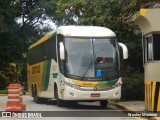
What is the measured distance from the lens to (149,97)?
16.3m

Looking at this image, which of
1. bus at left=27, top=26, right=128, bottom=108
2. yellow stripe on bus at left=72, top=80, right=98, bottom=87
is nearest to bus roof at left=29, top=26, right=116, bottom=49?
bus at left=27, top=26, right=128, bottom=108

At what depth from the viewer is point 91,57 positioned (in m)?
18.6

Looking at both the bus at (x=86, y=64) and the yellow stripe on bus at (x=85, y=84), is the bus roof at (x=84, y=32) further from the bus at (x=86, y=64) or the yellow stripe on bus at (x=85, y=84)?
the yellow stripe on bus at (x=85, y=84)

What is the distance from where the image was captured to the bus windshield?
18.4m

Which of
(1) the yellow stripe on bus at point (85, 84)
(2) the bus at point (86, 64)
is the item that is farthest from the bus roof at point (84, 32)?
(1) the yellow stripe on bus at point (85, 84)

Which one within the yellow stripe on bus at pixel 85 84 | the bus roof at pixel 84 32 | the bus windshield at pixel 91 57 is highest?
the bus roof at pixel 84 32

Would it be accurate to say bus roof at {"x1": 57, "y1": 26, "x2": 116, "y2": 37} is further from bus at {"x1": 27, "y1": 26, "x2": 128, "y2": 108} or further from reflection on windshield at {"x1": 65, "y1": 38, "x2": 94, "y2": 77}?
reflection on windshield at {"x1": 65, "y1": 38, "x2": 94, "y2": 77}

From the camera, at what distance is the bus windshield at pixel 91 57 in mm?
18406

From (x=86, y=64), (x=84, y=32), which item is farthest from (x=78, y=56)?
(x=84, y=32)

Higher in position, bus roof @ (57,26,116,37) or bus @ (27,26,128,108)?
bus roof @ (57,26,116,37)

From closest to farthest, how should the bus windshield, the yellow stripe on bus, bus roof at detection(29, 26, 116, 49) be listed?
1. the yellow stripe on bus
2. the bus windshield
3. bus roof at detection(29, 26, 116, 49)

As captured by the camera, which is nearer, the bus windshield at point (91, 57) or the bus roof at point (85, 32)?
the bus windshield at point (91, 57)

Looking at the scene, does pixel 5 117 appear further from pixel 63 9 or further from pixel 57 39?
pixel 63 9

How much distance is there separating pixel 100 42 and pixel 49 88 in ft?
14.8
